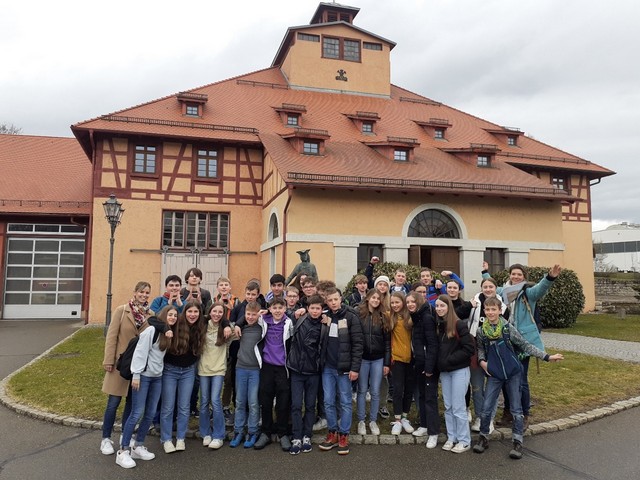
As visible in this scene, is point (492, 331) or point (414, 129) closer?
point (492, 331)

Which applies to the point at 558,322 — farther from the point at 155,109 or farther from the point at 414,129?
the point at 155,109

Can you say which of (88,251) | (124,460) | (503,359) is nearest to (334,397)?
(503,359)

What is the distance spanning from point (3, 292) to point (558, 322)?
65.6ft

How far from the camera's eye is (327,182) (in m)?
14.0

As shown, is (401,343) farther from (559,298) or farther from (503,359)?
(559,298)

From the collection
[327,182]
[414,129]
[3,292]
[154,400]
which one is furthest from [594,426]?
[3,292]

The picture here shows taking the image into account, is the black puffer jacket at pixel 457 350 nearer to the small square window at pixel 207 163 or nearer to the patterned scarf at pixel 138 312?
the patterned scarf at pixel 138 312

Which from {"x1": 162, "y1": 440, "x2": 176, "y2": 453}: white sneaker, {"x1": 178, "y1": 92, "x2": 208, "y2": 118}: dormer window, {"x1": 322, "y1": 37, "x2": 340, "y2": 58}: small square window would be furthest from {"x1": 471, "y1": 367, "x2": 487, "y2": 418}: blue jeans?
{"x1": 322, "y1": 37, "x2": 340, "y2": 58}: small square window

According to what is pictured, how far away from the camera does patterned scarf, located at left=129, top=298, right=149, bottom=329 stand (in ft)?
15.7

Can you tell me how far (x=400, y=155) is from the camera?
17.2m

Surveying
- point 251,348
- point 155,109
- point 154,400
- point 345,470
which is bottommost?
point 345,470

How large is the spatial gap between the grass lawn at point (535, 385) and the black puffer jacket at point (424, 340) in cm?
93

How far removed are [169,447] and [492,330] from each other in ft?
11.6

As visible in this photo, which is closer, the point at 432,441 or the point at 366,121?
the point at 432,441
